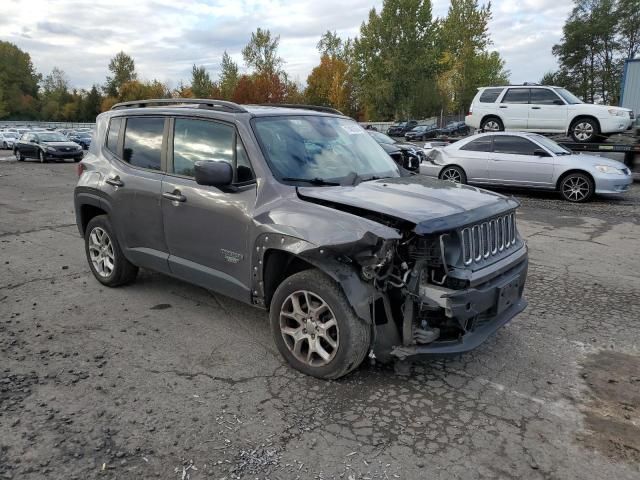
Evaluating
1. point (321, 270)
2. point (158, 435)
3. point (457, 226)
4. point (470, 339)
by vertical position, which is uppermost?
point (457, 226)

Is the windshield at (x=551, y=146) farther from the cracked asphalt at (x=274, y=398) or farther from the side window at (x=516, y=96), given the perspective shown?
the cracked asphalt at (x=274, y=398)

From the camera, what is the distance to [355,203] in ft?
11.3

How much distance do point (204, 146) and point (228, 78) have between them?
222ft

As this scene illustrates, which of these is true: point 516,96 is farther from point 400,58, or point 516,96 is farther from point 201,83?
point 201,83

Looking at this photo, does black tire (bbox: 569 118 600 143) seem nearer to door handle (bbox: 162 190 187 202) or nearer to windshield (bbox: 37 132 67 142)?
door handle (bbox: 162 190 187 202)

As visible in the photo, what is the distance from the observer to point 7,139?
37.2m

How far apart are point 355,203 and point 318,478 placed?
171 cm

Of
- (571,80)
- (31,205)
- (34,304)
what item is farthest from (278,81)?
(34,304)

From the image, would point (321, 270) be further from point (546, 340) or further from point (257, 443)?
point (546, 340)

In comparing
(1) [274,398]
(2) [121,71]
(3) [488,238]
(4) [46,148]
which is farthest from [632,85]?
(2) [121,71]

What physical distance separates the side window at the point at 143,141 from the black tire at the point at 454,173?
915cm

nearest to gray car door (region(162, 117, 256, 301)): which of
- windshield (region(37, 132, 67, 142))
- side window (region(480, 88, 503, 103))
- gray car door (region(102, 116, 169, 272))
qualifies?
gray car door (region(102, 116, 169, 272))

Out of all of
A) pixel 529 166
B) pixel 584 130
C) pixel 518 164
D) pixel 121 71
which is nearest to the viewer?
pixel 529 166

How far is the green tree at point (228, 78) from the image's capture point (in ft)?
220
